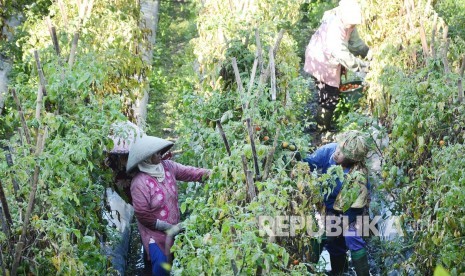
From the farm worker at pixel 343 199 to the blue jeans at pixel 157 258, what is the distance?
3.36ft

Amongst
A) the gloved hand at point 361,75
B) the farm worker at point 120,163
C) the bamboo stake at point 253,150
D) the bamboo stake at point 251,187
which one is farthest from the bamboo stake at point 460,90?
the gloved hand at point 361,75

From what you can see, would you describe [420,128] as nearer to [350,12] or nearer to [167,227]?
[167,227]

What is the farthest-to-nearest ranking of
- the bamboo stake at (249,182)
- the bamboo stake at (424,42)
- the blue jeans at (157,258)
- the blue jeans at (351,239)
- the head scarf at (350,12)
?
1. the head scarf at (350,12)
2. the bamboo stake at (424,42)
3. the blue jeans at (351,239)
4. the blue jeans at (157,258)
5. the bamboo stake at (249,182)

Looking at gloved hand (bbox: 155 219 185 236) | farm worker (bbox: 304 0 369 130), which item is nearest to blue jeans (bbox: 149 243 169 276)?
gloved hand (bbox: 155 219 185 236)

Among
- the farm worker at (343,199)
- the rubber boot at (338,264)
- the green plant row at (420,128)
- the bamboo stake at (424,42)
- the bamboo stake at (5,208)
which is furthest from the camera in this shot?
the bamboo stake at (424,42)

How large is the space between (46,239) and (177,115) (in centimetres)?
300

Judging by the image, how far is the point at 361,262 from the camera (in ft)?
21.3

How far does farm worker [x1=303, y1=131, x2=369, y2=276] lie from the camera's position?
6203 mm

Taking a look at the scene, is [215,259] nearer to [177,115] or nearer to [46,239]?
[46,239]

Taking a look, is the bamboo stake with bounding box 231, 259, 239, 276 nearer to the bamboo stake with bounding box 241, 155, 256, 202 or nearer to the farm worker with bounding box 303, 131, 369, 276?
the bamboo stake with bounding box 241, 155, 256, 202

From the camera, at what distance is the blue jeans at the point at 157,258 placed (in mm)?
6348

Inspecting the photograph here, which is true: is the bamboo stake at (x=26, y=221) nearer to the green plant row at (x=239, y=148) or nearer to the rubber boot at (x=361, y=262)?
the green plant row at (x=239, y=148)

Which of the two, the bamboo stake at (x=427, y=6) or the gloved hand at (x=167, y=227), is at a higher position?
the bamboo stake at (x=427, y=6)

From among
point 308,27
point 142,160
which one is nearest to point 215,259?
point 142,160
